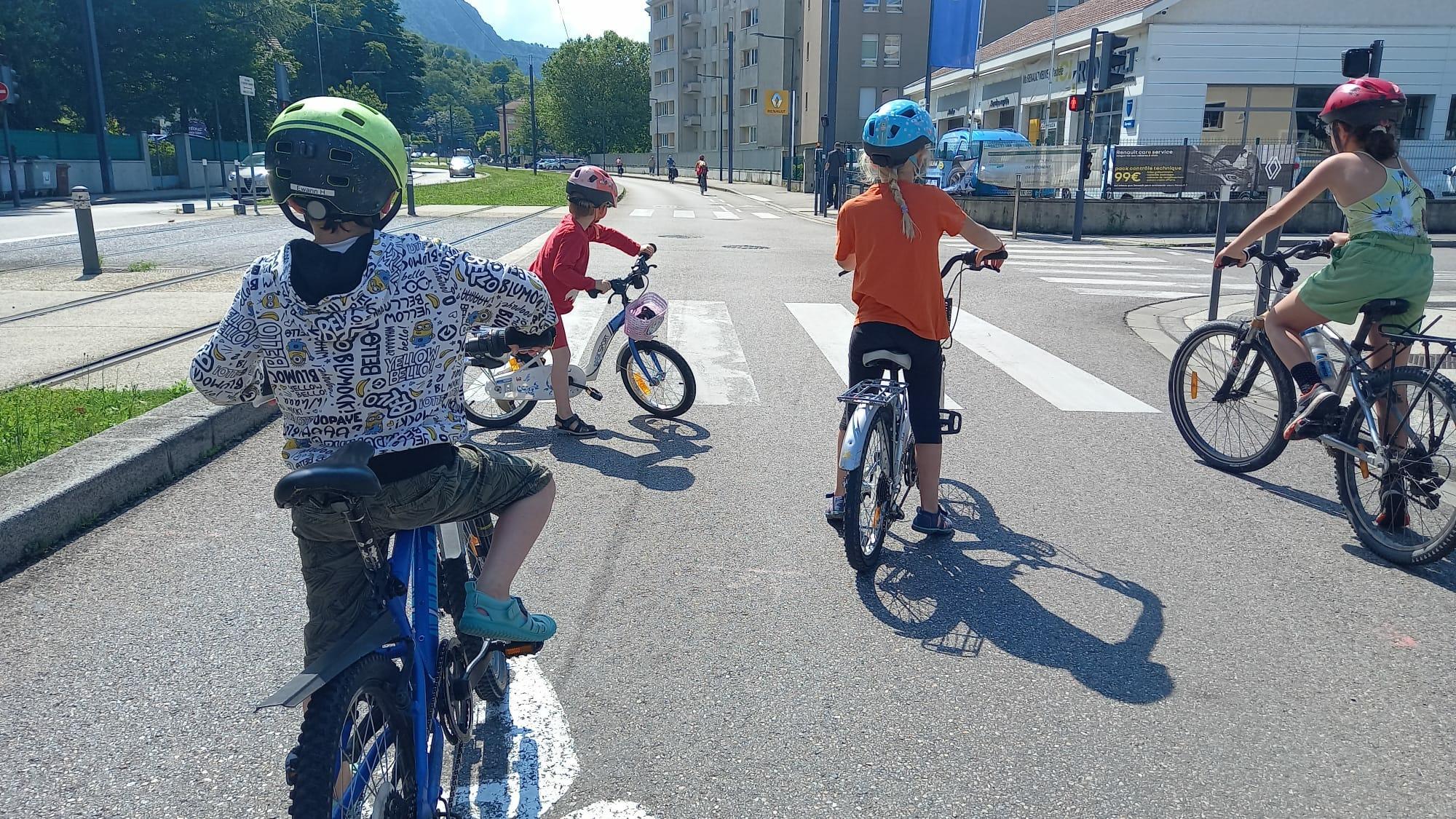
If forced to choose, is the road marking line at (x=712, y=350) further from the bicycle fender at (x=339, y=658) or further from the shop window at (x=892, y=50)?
the shop window at (x=892, y=50)

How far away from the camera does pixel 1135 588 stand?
4062mm

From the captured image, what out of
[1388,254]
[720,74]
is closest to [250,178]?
[1388,254]

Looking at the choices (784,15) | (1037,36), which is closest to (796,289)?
(1037,36)

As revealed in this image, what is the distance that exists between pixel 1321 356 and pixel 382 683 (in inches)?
173

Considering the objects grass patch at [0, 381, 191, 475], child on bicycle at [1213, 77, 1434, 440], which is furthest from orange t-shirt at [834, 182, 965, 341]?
grass patch at [0, 381, 191, 475]

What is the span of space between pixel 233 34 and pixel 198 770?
53.6 meters

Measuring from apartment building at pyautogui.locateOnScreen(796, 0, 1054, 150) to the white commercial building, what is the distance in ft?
107

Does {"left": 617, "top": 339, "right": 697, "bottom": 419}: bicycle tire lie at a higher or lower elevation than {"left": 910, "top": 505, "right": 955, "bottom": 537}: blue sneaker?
higher

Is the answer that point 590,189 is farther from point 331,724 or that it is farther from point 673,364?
point 331,724

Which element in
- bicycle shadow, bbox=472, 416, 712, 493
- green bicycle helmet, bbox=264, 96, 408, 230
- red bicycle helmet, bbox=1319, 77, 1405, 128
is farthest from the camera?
bicycle shadow, bbox=472, 416, 712, 493

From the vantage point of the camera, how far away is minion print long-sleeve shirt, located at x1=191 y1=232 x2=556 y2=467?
7.32ft

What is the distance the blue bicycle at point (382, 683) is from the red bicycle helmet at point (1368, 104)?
4.12 metres

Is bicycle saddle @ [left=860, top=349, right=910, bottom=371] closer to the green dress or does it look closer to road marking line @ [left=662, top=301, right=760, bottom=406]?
the green dress

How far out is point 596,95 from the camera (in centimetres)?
10744
